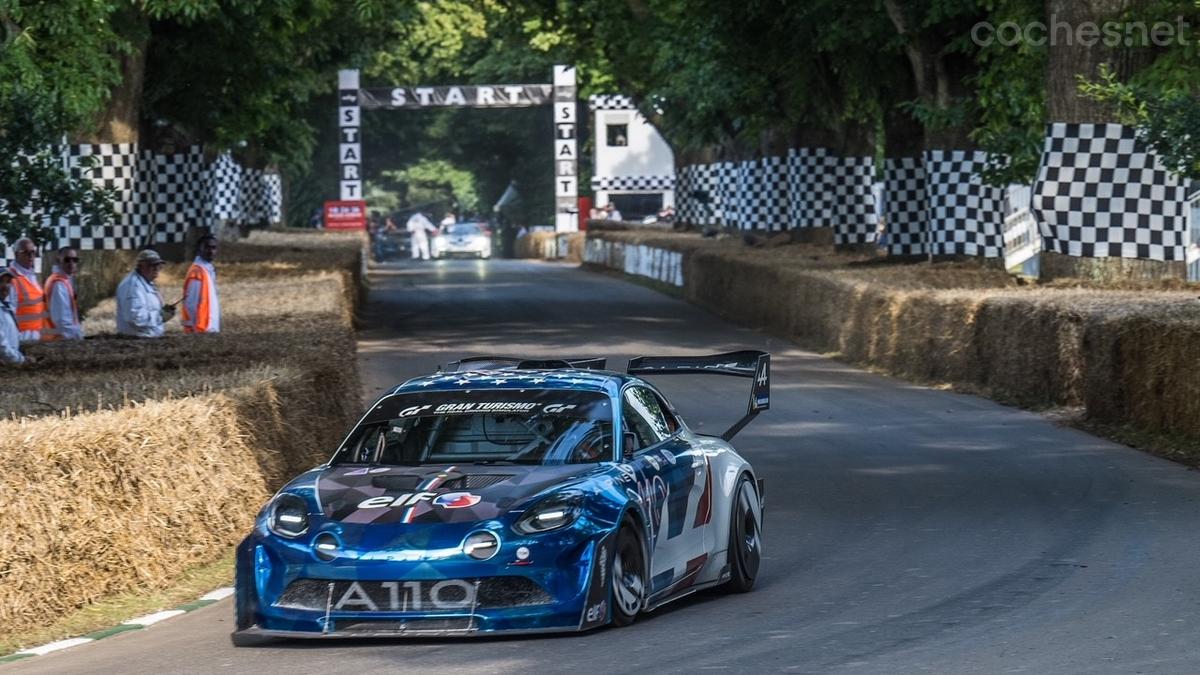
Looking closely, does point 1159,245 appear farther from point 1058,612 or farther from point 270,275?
point 1058,612

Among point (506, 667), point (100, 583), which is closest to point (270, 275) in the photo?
point (100, 583)

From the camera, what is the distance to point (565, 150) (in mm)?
80125

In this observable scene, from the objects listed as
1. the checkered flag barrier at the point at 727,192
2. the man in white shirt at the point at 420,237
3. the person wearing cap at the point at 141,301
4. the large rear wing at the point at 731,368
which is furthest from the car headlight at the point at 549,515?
the man in white shirt at the point at 420,237

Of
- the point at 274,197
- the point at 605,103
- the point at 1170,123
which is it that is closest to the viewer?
the point at 1170,123

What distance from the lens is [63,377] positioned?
50.0ft

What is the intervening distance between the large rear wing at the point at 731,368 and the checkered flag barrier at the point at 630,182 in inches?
3531

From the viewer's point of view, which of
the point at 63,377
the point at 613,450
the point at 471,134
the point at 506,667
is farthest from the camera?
the point at 471,134

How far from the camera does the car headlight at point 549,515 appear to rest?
927 centimetres

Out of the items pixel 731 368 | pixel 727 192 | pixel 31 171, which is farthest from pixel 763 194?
pixel 731 368

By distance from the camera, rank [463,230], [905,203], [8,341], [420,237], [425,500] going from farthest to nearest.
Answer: [420,237] → [463,230] → [905,203] → [8,341] → [425,500]

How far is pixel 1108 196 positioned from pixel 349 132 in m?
54.3

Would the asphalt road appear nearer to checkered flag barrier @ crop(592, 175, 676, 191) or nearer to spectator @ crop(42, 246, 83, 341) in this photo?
spectator @ crop(42, 246, 83, 341)

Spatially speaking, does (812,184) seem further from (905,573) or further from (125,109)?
(905,573)

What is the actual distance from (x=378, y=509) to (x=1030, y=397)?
1329cm
